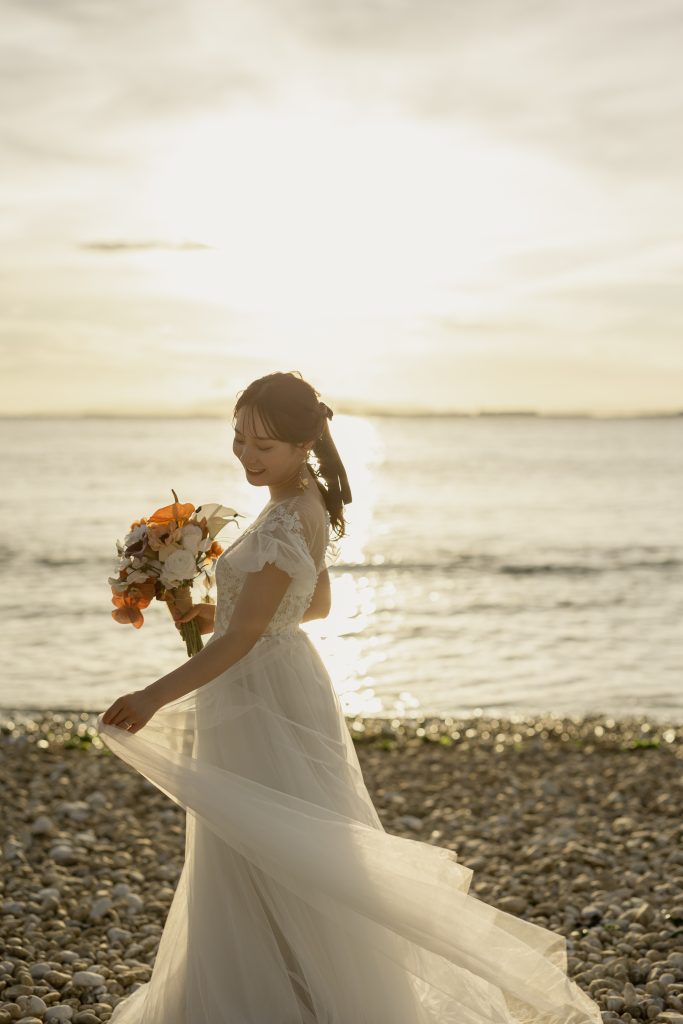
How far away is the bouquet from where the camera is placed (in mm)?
4043

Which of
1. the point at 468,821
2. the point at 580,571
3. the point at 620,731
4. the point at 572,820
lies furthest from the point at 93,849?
the point at 580,571

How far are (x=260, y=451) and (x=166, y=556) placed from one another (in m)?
0.53

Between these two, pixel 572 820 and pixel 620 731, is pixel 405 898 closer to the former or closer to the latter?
pixel 572 820

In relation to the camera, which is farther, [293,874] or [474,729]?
[474,729]

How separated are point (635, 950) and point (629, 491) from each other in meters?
49.9

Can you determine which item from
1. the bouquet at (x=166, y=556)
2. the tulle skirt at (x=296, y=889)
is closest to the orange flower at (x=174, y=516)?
the bouquet at (x=166, y=556)

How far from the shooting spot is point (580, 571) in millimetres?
26312

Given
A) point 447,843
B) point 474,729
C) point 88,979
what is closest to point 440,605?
point 474,729

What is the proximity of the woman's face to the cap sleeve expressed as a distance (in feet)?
0.52

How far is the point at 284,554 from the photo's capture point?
3842 millimetres

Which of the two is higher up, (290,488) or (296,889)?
(290,488)

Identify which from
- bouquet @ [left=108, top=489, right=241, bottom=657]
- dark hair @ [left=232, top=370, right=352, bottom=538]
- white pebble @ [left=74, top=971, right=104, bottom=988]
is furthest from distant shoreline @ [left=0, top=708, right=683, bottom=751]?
dark hair @ [left=232, top=370, right=352, bottom=538]

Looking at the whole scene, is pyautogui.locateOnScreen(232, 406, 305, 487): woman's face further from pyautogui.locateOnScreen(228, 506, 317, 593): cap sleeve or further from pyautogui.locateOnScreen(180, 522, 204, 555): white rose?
pyautogui.locateOnScreen(180, 522, 204, 555): white rose

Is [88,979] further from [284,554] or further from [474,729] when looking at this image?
[474,729]
